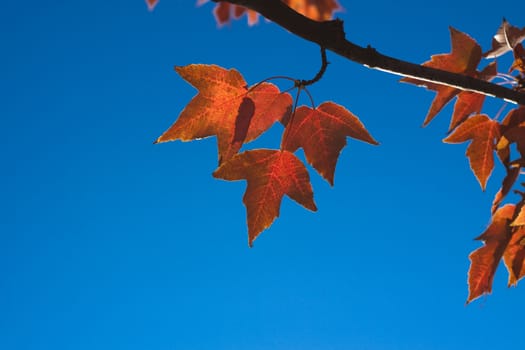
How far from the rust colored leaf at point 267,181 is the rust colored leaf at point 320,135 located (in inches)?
0.8

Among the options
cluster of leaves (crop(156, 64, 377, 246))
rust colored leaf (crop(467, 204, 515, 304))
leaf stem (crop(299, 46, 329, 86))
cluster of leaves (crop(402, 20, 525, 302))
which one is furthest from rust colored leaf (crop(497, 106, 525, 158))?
leaf stem (crop(299, 46, 329, 86))

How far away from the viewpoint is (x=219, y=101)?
2.25ft

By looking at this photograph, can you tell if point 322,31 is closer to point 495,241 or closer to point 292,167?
point 292,167

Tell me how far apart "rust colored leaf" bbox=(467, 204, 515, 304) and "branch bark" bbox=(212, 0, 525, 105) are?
12.8 inches

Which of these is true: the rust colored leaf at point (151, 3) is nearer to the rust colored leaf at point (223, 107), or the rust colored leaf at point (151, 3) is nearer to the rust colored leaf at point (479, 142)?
the rust colored leaf at point (223, 107)

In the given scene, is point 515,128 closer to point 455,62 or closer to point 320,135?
point 455,62

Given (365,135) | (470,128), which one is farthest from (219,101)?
(470,128)

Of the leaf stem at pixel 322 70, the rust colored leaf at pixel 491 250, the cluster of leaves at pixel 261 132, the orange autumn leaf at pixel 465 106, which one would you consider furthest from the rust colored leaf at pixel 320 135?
the rust colored leaf at pixel 491 250

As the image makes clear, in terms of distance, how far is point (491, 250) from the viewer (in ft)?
2.81

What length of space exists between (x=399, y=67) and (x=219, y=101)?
250mm

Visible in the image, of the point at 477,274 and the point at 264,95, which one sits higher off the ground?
the point at 264,95

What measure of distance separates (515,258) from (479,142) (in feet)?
0.66

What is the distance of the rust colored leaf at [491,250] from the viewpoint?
0.85m

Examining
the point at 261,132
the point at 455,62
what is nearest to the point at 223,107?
the point at 261,132
